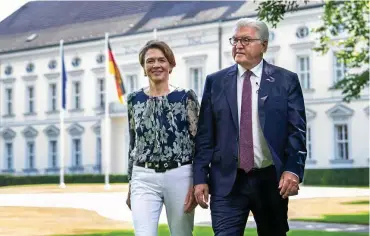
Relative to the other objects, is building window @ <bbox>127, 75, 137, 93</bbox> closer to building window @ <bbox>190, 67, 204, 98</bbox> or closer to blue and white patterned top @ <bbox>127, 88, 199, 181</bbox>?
building window @ <bbox>190, 67, 204, 98</bbox>

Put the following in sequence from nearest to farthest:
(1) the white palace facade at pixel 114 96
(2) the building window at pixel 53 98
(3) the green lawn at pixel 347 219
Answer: (3) the green lawn at pixel 347 219 → (1) the white palace facade at pixel 114 96 → (2) the building window at pixel 53 98

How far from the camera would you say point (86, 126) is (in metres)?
45.7

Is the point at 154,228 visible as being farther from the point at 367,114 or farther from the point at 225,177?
the point at 367,114

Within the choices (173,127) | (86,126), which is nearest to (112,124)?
(86,126)

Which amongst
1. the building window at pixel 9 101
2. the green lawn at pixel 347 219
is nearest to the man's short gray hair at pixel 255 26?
the green lawn at pixel 347 219

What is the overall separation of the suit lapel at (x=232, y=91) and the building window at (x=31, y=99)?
35371 mm

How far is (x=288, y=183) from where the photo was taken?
16.9 feet

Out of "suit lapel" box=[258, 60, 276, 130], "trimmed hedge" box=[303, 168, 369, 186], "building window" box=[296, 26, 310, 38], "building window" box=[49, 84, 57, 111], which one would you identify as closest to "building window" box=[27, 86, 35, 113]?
"building window" box=[49, 84, 57, 111]

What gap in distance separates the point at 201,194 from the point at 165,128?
1.55ft

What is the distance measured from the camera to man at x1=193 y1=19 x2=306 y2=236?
5.22 metres

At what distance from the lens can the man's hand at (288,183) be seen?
16.9 ft

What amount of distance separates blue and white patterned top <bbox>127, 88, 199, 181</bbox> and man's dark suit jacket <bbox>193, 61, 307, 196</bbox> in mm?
143

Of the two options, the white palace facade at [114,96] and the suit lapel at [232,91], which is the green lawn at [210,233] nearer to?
the suit lapel at [232,91]

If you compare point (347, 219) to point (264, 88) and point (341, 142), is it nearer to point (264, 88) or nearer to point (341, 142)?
point (264, 88)
